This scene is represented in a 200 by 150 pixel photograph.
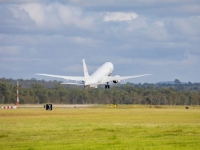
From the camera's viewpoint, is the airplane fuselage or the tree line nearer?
the tree line

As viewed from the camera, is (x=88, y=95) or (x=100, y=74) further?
(x=100, y=74)

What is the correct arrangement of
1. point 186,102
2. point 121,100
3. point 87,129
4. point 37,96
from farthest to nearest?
point 186,102 < point 121,100 < point 37,96 < point 87,129

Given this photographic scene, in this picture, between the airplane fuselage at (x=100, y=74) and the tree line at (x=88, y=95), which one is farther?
the airplane fuselage at (x=100, y=74)

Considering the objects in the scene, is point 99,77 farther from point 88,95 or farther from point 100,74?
point 88,95

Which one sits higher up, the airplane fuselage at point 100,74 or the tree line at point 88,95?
the airplane fuselage at point 100,74

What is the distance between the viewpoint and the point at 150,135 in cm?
5784

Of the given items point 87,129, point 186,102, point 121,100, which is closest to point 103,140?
point 87,129

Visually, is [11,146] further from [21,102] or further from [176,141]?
[21,102]

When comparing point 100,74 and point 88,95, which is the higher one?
point 100,74

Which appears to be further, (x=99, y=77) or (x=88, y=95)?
(x=99, y=77)

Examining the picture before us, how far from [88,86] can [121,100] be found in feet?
83.3

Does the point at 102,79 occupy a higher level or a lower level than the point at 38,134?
higher

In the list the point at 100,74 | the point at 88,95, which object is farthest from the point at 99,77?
the point at 88,95

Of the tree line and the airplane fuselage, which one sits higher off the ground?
the airplane fuselage
